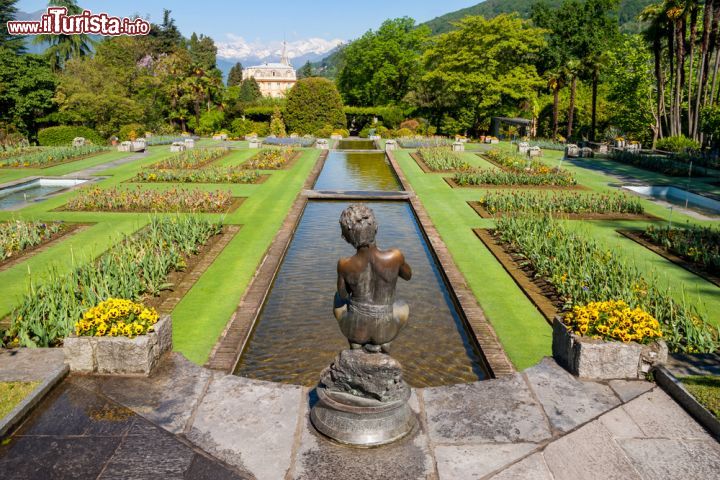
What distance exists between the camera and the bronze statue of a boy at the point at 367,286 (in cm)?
570

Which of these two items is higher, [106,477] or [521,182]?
[521,182]

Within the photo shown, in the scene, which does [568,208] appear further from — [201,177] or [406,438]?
[201,177]

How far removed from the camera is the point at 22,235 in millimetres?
14633

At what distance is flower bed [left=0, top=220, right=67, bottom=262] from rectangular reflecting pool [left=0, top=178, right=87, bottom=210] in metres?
5.50

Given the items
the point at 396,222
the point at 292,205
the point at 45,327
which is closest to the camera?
the point at 45,327

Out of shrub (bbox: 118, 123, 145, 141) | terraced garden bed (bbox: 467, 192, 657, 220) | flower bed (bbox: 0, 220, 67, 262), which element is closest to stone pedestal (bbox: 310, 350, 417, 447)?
flower bed (bbox: 0, 220, 67, 262)

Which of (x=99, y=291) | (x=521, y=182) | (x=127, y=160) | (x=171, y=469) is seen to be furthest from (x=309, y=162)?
(x=171, y=469)

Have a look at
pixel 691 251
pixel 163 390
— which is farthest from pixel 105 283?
pixel 691 251

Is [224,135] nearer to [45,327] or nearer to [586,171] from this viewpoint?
[586,171]

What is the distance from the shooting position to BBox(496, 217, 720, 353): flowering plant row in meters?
8.70

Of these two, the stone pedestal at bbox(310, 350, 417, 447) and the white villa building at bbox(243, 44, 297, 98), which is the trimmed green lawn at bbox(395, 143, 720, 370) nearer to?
the stone pedestal at bbox(310, 350, 417, 447)

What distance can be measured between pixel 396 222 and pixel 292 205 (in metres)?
4.08

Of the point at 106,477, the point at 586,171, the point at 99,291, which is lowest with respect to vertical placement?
the point at 106,477

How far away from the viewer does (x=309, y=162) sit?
3372 centimetres
